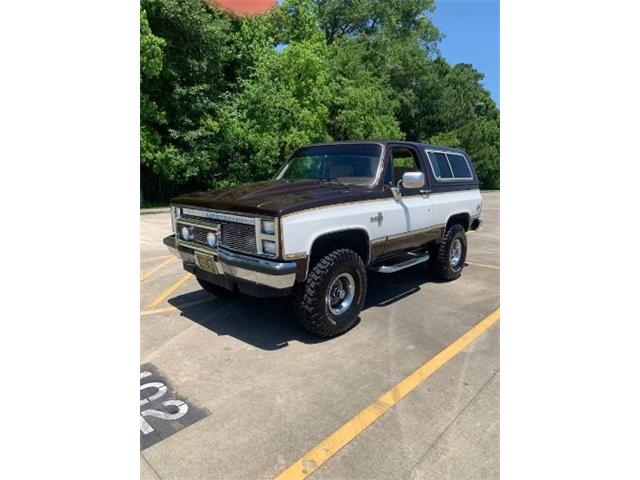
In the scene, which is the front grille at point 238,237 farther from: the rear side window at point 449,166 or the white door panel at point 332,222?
the rear side window at point 449,166

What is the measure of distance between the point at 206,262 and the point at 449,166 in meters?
3.87

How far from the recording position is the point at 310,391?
306cm

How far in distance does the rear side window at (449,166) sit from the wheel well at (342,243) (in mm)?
1911

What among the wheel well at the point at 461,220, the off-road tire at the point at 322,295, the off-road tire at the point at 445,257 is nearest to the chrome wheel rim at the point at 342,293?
the off-road tire at the point at 322,295

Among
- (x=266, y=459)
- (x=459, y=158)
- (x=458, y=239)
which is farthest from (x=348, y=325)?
(x=459, y=158)

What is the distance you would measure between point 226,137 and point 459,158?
13745mm

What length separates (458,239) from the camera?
20.6 ft

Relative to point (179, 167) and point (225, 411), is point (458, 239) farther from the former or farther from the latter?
point (179, 167)

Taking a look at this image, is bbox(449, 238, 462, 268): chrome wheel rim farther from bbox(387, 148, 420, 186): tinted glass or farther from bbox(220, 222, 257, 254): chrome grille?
bbox(220, 222, 257, 254): chrome grille

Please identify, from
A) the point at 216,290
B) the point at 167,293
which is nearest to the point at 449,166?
the point at 216,290

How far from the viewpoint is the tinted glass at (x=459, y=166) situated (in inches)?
243

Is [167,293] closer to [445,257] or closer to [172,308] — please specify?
[172,308]

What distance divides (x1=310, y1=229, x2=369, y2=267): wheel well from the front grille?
0.57 metres

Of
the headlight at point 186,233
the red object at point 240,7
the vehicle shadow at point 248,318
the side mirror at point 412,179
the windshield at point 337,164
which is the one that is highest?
the red object at point 240,7
